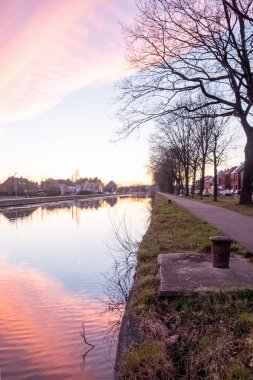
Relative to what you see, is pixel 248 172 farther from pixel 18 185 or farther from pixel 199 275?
pixel 18 185

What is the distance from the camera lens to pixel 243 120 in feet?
107

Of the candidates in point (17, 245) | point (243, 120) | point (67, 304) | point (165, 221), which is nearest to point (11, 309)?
point (67, 304)

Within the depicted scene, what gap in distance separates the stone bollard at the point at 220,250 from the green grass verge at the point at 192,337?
1.53 m

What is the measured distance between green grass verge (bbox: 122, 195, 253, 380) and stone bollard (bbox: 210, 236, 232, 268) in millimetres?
1535

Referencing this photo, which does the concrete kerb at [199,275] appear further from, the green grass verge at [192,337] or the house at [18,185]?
the house at [18,185]

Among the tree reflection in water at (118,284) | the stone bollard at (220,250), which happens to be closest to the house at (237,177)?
the tree reflection in water at (118,284)

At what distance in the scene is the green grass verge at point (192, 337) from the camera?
223 inches

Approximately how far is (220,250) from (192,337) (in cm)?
350

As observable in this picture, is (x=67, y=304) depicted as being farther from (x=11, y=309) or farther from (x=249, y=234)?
(x=249, y=234)

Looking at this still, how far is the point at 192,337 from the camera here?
6.59 m

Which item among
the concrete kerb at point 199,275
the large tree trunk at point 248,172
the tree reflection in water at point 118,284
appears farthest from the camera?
the large tree trunk at point 248,172

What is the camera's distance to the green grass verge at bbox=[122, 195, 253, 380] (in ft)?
18.6

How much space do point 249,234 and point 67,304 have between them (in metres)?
7.58

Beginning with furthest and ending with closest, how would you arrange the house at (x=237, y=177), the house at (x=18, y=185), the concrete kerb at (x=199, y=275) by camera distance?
the house at (x=18, y=185) → the house at (x=237, y=177) → the concrete kerb at (x=199, y=275)
